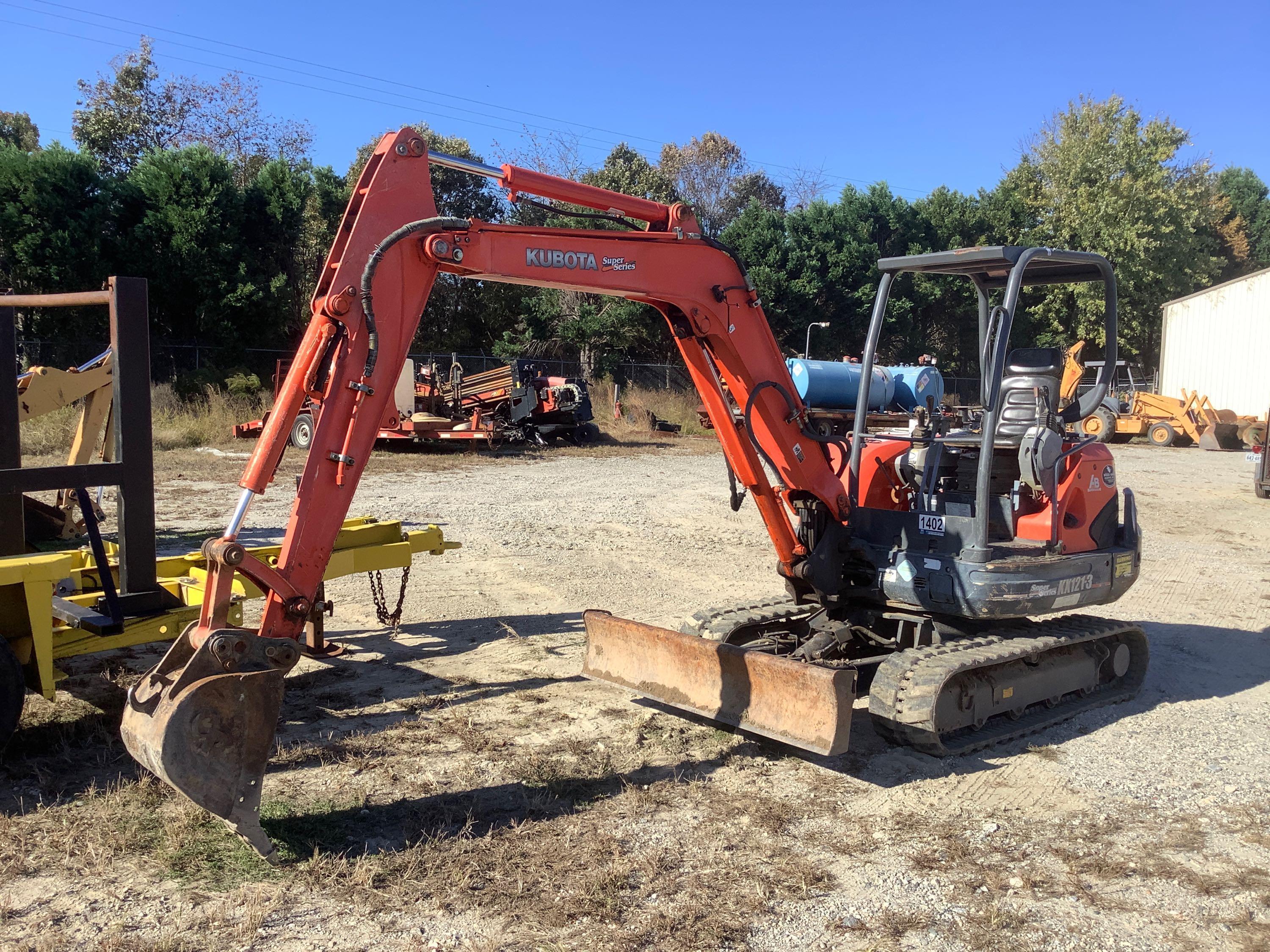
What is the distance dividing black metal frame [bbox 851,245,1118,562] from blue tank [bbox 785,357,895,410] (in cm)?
1266

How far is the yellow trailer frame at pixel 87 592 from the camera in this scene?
4840 millimetres

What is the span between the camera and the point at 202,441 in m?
20.8

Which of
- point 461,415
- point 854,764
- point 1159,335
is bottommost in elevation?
point 854,764

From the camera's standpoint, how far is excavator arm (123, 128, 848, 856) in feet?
13.1

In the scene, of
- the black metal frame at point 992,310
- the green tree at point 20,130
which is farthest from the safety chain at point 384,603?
the green tree at point 20,130

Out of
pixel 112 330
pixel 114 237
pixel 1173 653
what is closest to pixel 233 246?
pixel 114 237

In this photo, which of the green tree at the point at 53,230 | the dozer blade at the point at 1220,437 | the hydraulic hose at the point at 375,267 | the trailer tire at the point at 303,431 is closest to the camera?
the hydraulic hose at the point at 375,267

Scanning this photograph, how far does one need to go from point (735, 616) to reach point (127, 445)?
371 cm

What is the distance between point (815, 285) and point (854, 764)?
1216 inches

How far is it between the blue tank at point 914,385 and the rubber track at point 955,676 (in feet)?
49.7

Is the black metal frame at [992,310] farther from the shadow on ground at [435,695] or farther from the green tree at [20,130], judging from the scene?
the green tree at [20,130]

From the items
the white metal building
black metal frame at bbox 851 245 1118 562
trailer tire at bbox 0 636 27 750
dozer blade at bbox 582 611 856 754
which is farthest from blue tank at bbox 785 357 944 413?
the white metal building

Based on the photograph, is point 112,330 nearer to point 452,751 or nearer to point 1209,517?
point 452,751

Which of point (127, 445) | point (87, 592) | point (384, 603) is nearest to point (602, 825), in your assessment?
point (127, 445)
